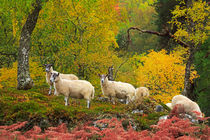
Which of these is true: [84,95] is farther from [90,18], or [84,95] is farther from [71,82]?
[90,18]

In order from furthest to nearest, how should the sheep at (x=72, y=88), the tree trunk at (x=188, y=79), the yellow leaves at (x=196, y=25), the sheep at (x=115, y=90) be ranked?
1. the tree trunk at (x=188, y=79)
2. the yellow leaves at (x=196, y=25)
3. the sheep at (x=115, y=90)
4. the sheep at (x=72, y=88)

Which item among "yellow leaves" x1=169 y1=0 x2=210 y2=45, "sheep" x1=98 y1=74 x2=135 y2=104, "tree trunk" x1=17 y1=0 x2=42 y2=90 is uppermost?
"yellow leaves" x1=169 y1=0 x2=210 y2=45

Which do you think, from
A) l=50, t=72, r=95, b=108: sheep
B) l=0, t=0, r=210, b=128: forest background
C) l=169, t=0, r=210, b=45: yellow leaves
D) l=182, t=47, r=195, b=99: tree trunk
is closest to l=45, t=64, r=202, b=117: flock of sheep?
l=50, t=72, r=95, b=108: sheep

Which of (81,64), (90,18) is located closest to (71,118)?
(81,64)

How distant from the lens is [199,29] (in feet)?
78.9

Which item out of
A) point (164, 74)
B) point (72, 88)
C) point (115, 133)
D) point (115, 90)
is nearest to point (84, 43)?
point (115, 90)

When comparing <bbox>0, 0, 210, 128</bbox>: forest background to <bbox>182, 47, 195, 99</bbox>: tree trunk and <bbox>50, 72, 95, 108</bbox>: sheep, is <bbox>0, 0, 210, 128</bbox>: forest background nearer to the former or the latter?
<bbox>182, 47, 195, 99</bbox>: tree trunk

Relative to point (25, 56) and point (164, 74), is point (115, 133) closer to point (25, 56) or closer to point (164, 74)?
point (25, 56)

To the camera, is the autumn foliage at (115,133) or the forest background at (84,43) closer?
the autumn foliage at (115,133)

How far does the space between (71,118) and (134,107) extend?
14.9 ft

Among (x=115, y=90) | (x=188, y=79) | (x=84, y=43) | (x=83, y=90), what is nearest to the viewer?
(x=83, y=90)

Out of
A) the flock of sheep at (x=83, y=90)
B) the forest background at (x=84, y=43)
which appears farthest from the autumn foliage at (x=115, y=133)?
the forest background at (x=84, y=43)

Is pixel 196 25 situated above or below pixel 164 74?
above

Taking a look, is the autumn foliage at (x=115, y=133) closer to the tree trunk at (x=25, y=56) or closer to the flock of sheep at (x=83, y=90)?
the flock of sheep at (x=83, y=90)
